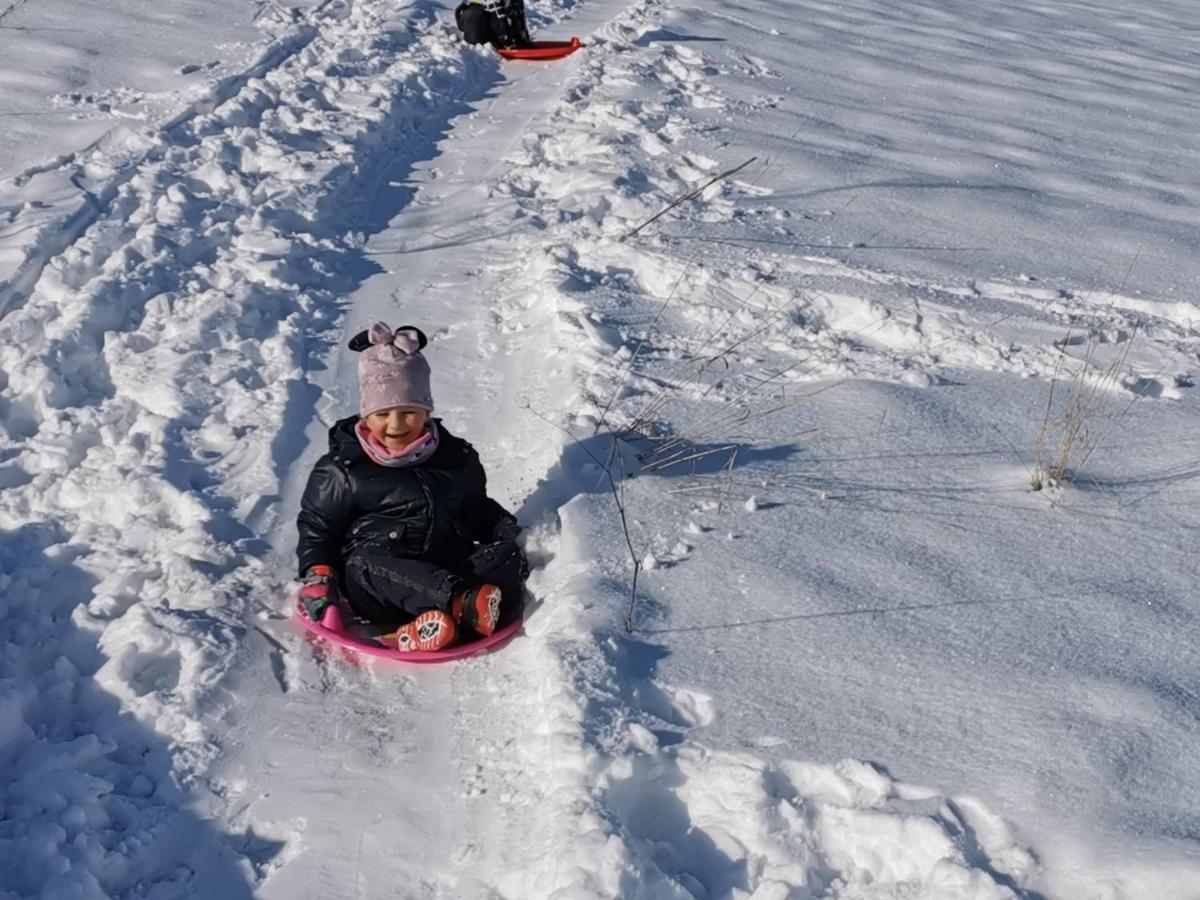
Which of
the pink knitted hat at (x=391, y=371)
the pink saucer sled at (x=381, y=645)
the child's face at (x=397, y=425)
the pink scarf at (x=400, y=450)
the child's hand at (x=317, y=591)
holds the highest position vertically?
the pink knitted hat at (x=391, y=371)

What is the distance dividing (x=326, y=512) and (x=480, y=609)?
1.93 feet

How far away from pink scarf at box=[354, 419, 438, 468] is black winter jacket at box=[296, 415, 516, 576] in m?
0.02

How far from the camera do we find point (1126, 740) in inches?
121

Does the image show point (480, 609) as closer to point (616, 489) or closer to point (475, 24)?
point (616, 489)

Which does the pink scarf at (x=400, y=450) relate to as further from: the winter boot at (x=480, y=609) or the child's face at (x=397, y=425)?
the winter boot at (x=480, y=609)

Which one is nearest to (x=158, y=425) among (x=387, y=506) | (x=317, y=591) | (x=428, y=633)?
(x=387, y=506)

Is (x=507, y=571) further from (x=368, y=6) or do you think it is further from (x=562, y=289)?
(x=368, y=6)

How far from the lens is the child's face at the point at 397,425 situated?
12.7 feet

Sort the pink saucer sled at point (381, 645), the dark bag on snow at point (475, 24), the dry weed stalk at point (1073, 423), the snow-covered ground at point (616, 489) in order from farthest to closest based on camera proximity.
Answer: the dark bag on snow at point (475, 24)
the dry weed stalk at point (1073, 423)
the pink saucer sled at point (381, 645)
the snow-covered ground at point (616, 489)

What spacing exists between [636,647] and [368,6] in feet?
26.7

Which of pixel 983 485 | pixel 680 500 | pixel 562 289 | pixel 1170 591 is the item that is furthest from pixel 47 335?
pixel 1170 591

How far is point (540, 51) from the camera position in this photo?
964 centimetres

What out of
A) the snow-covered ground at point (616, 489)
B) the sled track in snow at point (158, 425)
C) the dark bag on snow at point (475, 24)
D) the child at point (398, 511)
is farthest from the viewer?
the dark bag on snow at point (475, 24)

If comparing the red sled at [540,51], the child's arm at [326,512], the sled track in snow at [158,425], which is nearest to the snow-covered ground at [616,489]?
the sled track in snow at [158,425]
